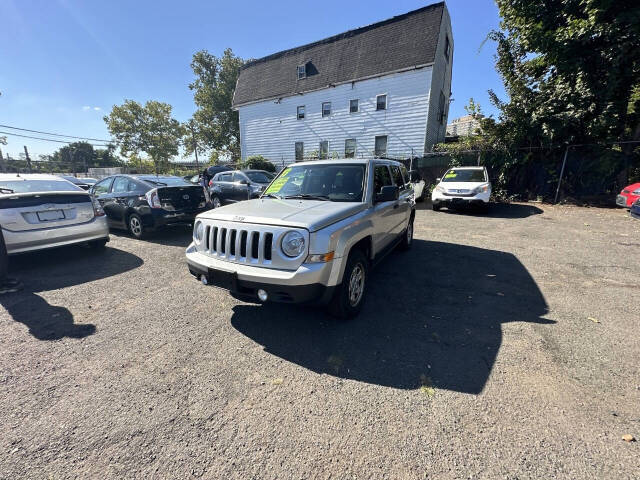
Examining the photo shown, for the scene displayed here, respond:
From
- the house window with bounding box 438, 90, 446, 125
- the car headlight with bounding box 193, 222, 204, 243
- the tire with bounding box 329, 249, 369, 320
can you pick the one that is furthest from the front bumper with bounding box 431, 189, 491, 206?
the house window with bounding box 438, 90, 446, 125

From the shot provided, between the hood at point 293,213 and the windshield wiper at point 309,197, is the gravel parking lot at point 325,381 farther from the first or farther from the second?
the windshield wiper at point 309,197

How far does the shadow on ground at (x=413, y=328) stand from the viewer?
2.49m

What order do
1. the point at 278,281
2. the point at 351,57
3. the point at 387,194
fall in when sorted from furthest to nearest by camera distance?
the point at 351,57
the point at 387,194
the point at 278,281

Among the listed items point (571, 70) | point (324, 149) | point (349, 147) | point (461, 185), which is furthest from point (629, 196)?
point (324, 149)

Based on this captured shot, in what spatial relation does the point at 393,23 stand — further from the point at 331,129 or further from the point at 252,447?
the point at 252,447

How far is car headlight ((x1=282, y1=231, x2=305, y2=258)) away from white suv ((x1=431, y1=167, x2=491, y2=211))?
881 cm

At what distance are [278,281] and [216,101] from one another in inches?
1489

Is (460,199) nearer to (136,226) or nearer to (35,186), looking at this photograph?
(136,226)

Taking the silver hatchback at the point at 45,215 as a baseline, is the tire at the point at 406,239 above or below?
below

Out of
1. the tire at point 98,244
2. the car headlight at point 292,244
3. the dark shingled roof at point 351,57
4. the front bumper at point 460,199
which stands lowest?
the tire at point 98,244

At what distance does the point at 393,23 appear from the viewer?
58.9 ft

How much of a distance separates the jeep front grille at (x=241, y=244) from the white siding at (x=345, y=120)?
1701cm

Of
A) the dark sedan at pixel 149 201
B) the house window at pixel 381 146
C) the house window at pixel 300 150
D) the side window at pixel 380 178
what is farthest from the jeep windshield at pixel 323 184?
the house window at pixel 300 150

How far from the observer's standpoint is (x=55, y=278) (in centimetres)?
455
